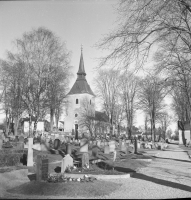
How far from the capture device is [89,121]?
42156mm

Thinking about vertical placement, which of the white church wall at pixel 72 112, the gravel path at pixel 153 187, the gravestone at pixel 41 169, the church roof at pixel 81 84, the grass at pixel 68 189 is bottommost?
the gravel path at pixel 153 187

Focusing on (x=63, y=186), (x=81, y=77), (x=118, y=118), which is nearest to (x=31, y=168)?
(x=63, y=186)

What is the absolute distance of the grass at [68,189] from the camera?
5742 millimetres

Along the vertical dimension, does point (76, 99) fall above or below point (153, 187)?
above

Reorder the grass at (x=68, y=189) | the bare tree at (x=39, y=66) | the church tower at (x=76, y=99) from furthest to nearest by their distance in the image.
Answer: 1. the church tower at (x=76, y=99)
2. the bare tree at (x=39, y=66)
3. the grass at (x=68, y=189)

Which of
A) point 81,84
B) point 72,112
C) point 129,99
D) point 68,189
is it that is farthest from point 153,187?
point 81,84

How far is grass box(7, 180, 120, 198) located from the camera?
5742mm

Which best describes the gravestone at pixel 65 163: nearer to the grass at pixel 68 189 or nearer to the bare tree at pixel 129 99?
the grass at pixel 68 189

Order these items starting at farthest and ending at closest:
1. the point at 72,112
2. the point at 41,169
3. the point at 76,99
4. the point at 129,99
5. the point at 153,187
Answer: the point at 76,99 < the point at 72,112 < the point at 129,99 < the point at 41,169 < the point at 153,187

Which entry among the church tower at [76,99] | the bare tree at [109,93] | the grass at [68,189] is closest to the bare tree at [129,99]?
the bare tree at [109,93]

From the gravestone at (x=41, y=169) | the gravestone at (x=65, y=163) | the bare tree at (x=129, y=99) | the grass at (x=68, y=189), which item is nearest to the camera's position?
the grass at (x=68, y=189)

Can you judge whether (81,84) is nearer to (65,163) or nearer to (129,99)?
(129,99)

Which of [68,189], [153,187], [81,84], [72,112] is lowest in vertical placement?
[153,187]

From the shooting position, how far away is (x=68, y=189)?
234 inches
